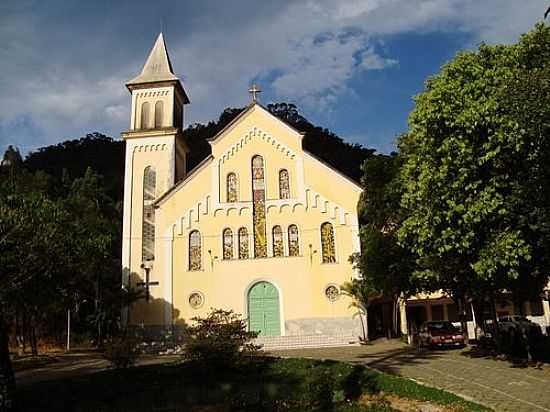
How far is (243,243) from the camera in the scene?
30.5 metres

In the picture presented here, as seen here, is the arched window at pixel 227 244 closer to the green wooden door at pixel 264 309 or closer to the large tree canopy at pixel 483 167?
the green wooden door at pixel 264 309

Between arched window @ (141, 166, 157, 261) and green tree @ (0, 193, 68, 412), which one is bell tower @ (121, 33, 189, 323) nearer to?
arched window @ (141, 166, 157, 261)

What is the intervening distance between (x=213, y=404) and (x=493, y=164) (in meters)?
9.05

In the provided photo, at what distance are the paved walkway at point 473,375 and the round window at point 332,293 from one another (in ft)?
21.3

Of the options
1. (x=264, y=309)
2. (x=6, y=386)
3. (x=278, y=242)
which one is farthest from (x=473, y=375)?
(x=278, y=242)

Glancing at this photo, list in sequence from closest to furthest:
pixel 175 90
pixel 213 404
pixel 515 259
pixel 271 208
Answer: pixel 213 404
pixel 515 259
pixel 271 208
pixel 175 90

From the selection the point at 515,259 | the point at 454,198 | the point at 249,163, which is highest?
the point at 249,163

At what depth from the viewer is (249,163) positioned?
3164 cm

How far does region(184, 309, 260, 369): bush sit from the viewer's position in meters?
14.2

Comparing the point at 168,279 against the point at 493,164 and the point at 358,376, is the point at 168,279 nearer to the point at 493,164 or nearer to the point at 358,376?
the point at 358,376

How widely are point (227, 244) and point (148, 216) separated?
5700mm

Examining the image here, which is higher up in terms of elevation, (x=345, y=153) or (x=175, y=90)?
(x=345, y=153)

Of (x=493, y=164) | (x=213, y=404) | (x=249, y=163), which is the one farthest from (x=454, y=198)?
(x=249, y=163)

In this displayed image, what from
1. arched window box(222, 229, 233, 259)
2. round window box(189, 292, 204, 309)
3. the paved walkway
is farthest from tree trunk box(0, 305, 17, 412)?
arched window box(222, 229, 233, 259)
